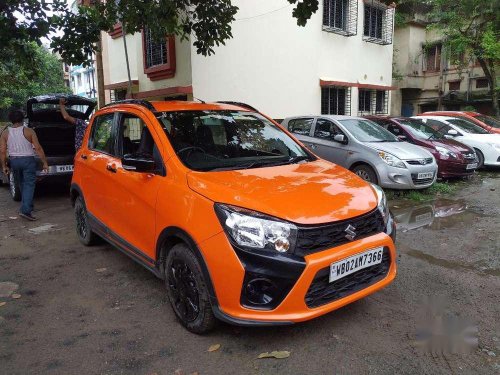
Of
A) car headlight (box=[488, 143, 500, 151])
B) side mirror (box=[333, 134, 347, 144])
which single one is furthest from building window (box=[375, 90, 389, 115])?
side mirror (box=[333, 134, 347, 144])

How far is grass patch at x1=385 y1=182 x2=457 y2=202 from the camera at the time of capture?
7.48 m

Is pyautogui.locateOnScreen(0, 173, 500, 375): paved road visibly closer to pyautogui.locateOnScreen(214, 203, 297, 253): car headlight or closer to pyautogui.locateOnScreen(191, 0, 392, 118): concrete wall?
pyautogui.locateOnScreen(214, 203, 297, 253): car headlight

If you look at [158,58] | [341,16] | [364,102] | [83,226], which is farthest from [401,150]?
[364,102]

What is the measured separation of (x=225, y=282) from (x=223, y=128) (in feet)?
5.89

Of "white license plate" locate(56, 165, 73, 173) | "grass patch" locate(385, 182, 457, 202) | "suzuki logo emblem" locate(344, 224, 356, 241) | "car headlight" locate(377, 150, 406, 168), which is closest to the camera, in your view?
"suzuki logo emblem" locate(344, 224, 356, 241)

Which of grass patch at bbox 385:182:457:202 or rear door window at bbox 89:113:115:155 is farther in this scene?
grass patch at bbox 385:182:457:202

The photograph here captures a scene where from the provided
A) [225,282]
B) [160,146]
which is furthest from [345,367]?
[160,146]

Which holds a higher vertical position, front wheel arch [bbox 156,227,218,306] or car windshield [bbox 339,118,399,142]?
car windshield [bbox 339,118,399,142]

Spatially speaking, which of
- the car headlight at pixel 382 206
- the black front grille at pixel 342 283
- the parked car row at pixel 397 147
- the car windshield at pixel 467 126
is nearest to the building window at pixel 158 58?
the parked car row at pixel 397 147

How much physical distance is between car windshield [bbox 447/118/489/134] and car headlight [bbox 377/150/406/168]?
15.7 ft

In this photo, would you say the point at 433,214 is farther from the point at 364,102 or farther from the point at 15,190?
the point at 364,102

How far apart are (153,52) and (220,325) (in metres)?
10.8

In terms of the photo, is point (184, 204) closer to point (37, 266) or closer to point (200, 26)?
point (37, 266)

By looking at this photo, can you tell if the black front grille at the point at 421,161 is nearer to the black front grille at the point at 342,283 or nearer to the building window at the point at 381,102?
the black front grille at the point at 342,283
